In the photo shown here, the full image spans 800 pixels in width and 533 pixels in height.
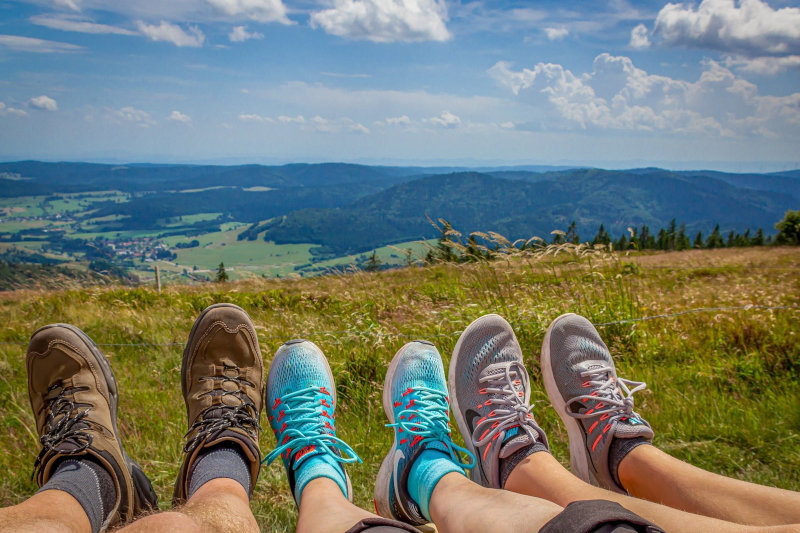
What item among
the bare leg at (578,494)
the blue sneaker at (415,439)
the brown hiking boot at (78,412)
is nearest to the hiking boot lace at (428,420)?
the blue sneaker at (415,439)

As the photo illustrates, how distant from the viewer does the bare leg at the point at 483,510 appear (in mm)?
1371

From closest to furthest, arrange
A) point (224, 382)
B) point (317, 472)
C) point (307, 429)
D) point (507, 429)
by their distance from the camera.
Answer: point (317, 472) → point (507, 429) → point (307, 429) → point (224, 382)

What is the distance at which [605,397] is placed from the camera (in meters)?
2.33

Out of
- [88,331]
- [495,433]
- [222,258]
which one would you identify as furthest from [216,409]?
[222,258]

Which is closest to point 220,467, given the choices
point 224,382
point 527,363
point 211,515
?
point 211,515

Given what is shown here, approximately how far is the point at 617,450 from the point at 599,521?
108cm

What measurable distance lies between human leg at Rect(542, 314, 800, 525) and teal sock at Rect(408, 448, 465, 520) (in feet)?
2.24

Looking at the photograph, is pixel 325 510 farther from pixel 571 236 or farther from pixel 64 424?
pixel 571 236

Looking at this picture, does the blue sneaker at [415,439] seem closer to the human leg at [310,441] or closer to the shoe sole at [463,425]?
the shoe sole at [463,425]

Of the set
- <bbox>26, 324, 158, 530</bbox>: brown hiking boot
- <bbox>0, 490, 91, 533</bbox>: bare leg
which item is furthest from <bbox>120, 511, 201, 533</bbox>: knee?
<bbox>26, 324, 158, 530</bbox>: brown hiking boot

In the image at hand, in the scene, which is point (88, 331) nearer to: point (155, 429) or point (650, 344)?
point (155, 429)

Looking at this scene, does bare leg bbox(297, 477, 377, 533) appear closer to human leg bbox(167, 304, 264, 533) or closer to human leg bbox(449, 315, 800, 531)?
human leg bbox(167, 304, 264, 533)

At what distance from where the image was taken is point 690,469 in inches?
70.5

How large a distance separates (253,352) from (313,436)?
0.83 m
